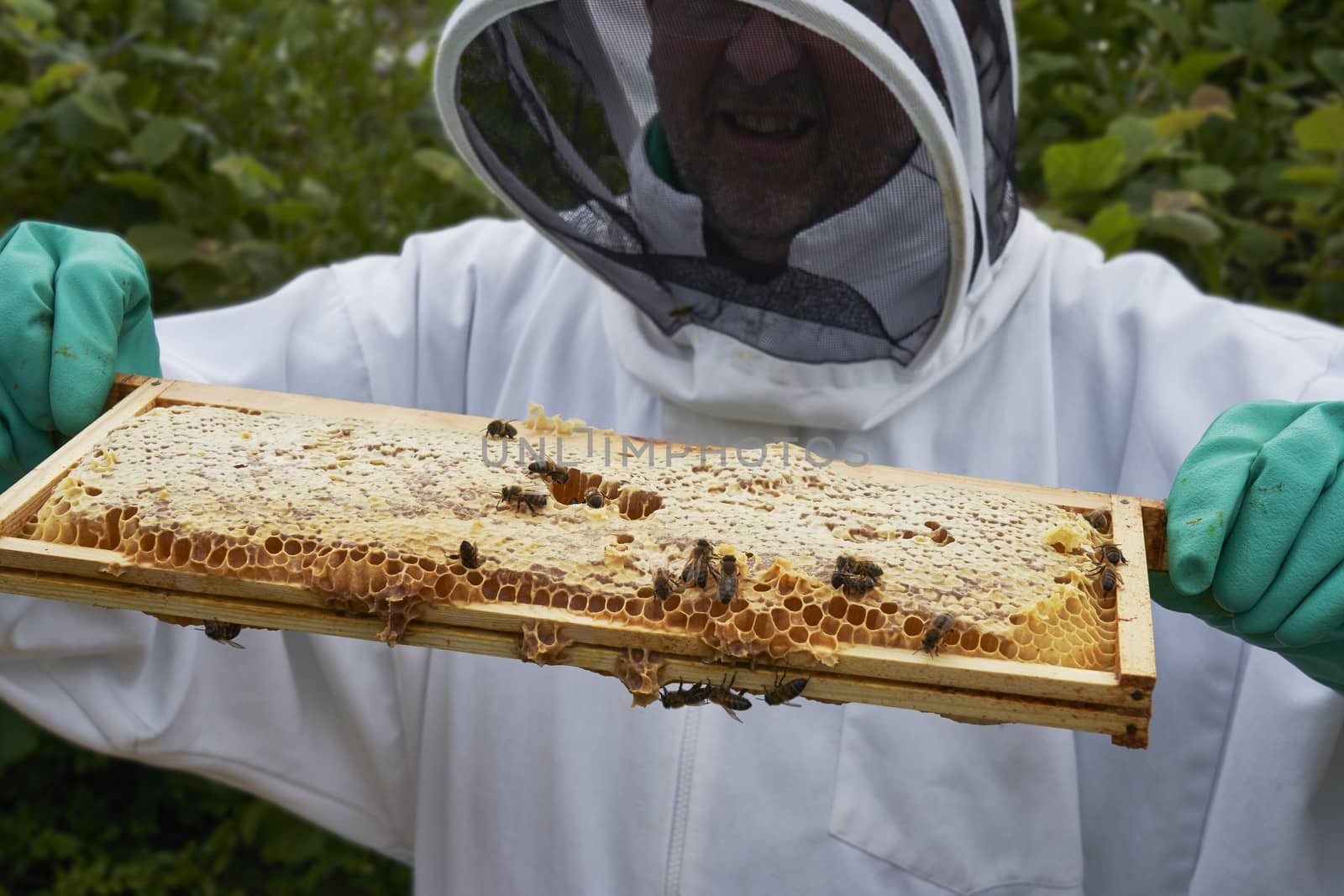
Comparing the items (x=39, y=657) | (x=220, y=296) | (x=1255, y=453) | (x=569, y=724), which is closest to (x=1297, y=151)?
(x=1255, y=453)

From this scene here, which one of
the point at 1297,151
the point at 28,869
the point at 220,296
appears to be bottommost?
the point at 28,869

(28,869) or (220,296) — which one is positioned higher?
(220,296)

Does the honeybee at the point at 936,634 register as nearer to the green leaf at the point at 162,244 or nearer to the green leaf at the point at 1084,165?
the green leaf at the point at 1084,165

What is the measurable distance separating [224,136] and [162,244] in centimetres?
62

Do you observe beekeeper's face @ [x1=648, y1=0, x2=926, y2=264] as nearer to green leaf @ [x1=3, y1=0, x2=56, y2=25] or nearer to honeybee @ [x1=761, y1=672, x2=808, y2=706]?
honeybee @ [x1=761, y1=672, x2=808, y2=706]

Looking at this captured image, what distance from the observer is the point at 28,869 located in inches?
206

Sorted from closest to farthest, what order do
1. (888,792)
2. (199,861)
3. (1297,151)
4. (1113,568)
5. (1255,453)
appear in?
1. (1113,568)
2. (1255,453)
3. (888,792)
4. (1297,151)
5. (199,861)

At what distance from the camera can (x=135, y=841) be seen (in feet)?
16.9

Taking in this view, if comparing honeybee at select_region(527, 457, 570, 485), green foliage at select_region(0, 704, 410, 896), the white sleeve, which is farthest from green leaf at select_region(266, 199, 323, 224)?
green foliage at select_region(0, 704, 410, 896)

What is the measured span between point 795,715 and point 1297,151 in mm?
2921

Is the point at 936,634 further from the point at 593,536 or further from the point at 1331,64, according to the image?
the point at 1331,64

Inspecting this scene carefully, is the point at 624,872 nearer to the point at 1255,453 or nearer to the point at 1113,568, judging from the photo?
the point at 1113,568

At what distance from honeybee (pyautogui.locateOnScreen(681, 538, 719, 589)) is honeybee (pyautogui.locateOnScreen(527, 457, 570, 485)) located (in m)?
0.37

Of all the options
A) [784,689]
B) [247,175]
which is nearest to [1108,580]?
[784,689]
